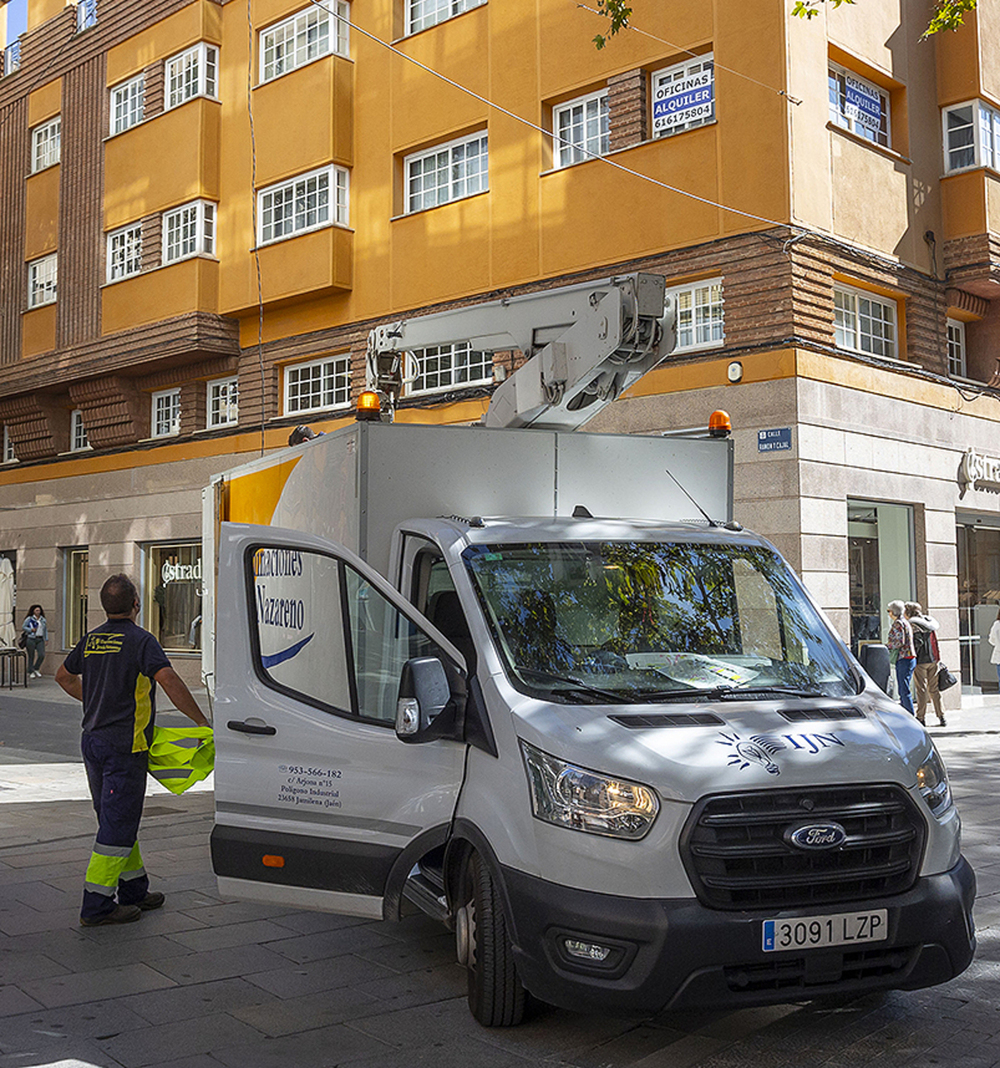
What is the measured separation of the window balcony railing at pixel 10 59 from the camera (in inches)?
1100

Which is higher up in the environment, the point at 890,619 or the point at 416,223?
the point at 416,223

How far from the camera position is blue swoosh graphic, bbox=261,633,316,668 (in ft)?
18.3

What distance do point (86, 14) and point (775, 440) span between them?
62.0 ft

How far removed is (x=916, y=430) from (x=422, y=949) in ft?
44.0

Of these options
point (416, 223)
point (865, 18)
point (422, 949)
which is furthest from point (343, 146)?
point (422, 949)

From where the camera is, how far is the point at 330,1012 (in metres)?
4.90

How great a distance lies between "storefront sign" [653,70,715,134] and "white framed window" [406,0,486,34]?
3.99m

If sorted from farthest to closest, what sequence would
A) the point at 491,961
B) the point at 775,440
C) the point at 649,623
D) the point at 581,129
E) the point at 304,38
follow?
the point at 304,38
the point at 581,129
the point at 775,440
the point at 649,623
the point at 491,961

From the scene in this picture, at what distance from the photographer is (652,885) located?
13.4 ft

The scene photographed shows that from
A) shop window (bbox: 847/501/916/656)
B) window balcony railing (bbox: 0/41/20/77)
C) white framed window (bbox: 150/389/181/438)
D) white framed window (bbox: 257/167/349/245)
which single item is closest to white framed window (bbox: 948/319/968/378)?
shop window (bbox: 847/501/916/656)

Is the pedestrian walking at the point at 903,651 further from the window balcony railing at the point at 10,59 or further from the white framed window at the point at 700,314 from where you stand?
the window balcony railing at the point at 10,59

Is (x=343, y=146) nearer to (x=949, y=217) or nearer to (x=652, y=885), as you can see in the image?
(x=949, y=217)

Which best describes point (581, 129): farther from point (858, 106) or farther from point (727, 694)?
point (727, 694)

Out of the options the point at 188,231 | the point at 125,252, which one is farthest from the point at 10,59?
the point at 188,231
